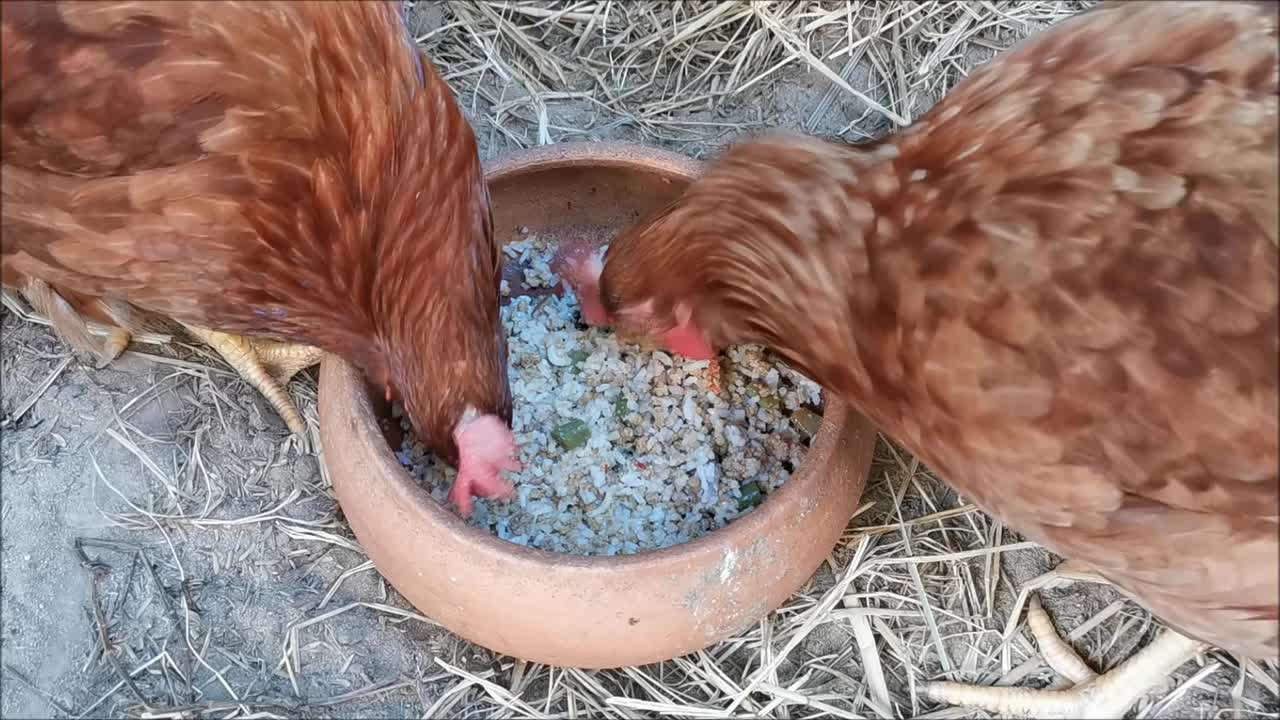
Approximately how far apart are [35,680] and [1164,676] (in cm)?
187

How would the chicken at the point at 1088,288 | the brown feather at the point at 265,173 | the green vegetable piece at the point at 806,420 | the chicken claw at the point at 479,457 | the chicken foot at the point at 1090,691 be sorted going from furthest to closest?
the green vegetable piece at the point at 806,420
the chicken foot at the point at 1090,691
the chicken claw at the point at 479,457
the brown feather at the point at 265,173
the chicken at the point at 1088,288

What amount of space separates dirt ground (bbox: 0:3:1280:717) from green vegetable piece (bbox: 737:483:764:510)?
199mm

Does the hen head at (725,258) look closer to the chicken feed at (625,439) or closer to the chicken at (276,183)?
the chicken feed at (625,439)

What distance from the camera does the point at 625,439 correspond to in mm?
1777

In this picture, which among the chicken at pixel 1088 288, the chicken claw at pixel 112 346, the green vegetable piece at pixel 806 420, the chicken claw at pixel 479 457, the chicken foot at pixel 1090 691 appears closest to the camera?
the chicken at pixel 1088 288

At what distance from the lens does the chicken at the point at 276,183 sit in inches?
54.2

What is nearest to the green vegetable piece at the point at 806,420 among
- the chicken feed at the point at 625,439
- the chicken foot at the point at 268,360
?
the chicken feed at the point at 625,439

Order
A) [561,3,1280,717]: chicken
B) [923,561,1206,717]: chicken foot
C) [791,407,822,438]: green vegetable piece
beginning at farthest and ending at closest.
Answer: [791,407,822,438]: green vegetable piece → [923,561,1206,717]: chicken foot → [561,3,1280,717]: chicken

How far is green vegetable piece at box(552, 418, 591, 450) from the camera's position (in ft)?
5.78

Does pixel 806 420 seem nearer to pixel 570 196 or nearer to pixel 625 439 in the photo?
pixel 625 439

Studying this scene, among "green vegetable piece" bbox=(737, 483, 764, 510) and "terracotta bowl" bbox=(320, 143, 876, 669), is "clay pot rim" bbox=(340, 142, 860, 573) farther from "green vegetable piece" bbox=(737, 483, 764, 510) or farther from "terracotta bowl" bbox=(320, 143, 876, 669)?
"green vegetable piece" bbox=(737, 483, 764, 510)

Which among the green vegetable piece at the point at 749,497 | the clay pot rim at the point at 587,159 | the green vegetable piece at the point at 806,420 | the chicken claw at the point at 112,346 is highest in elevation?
the clay pot rim at the point at 587,159

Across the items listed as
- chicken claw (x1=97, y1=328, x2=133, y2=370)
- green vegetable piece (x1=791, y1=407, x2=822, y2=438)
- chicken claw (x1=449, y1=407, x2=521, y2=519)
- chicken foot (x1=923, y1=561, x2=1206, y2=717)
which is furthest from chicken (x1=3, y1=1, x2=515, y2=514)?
chicken foot (x1=923, y1=561, x2=1206, y2=717)

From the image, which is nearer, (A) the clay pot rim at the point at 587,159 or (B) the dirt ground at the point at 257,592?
(B) the dirt ground at the point at 257,592
